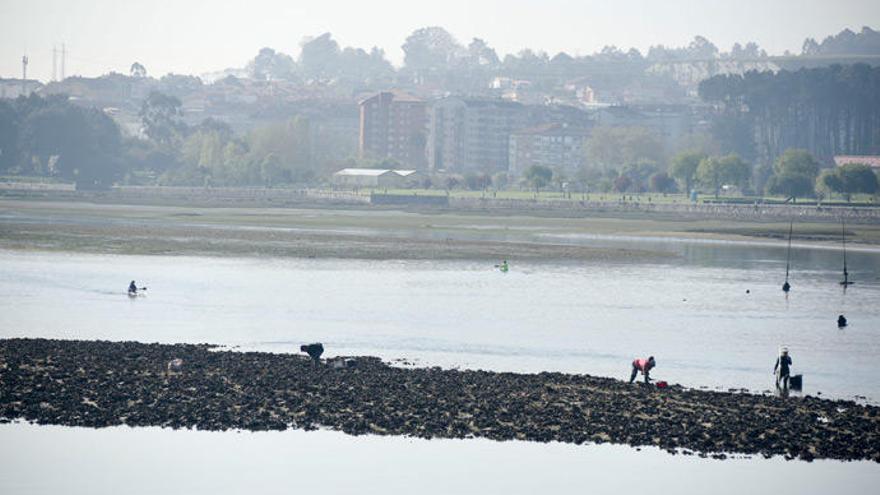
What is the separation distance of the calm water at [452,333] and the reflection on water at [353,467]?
0.19 ft

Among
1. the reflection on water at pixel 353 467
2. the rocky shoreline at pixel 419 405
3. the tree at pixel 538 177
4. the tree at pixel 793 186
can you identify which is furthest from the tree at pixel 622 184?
the reflection on water at pixel 353 467

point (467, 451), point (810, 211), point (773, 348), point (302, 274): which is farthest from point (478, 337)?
point (810, 211)

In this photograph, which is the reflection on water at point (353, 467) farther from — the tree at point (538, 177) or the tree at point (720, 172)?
the tree at point (538, 177)

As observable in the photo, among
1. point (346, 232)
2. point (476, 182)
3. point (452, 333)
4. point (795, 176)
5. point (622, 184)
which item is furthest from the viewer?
point (476, 182)

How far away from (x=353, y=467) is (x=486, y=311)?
26.5 m

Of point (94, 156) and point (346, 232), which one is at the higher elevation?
point (94, 156)

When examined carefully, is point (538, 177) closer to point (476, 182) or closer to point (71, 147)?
point (476, 182)

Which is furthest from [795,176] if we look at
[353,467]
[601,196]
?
[353,467]

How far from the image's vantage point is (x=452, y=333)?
48969mm

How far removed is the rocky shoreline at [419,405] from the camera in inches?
1251

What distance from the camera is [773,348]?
47594 millimetres

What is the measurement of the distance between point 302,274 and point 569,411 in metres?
36.0

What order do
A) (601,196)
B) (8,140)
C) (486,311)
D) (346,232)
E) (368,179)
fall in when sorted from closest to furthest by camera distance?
(486,311) → (346,232) → (601,196) → (8,140) → (368,179)

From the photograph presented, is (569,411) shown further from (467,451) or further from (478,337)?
(478,337)
